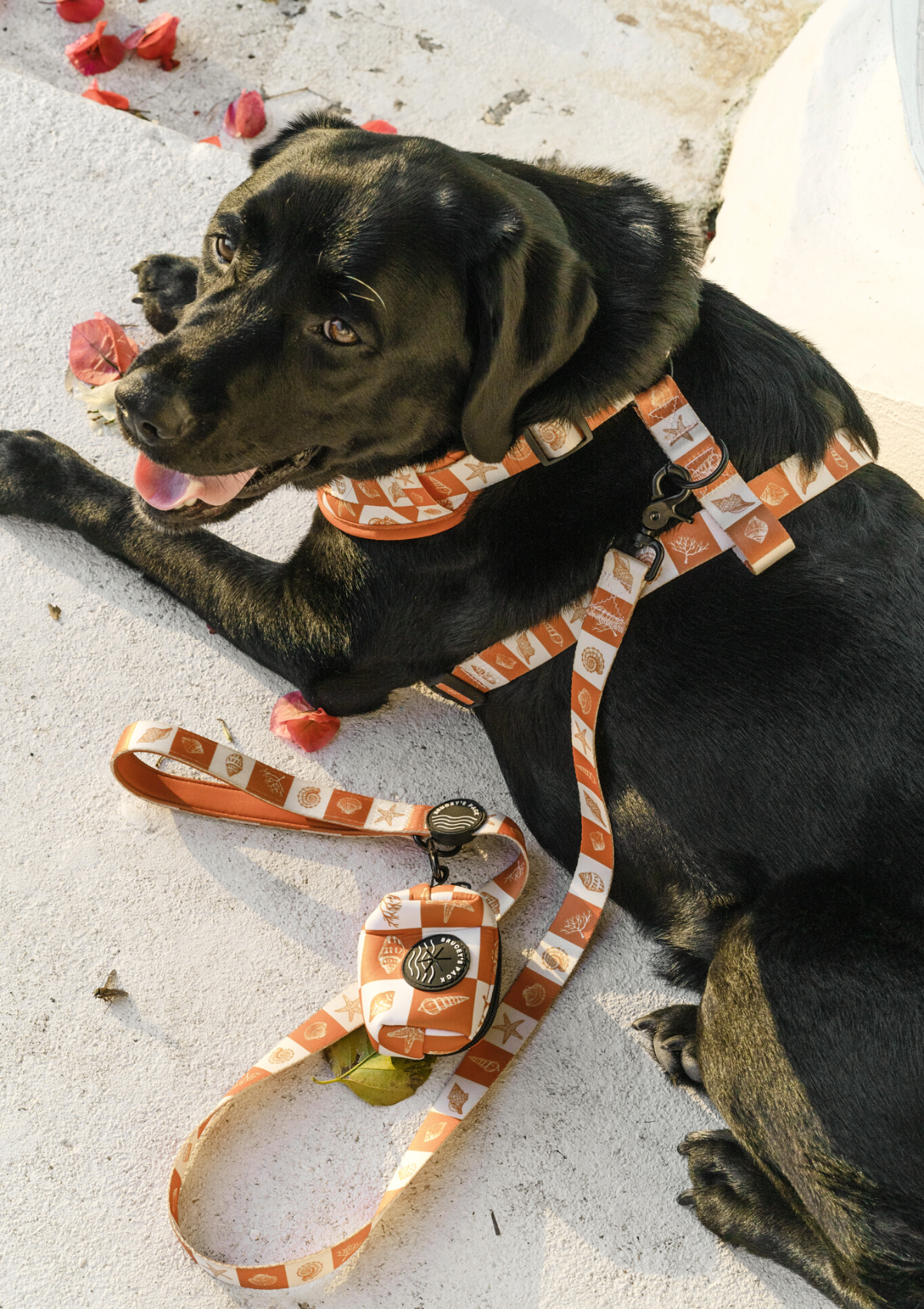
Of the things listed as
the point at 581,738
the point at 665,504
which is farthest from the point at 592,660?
the point at 665,504

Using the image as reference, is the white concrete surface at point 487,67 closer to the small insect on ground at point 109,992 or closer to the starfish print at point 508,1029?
the small insect on ground at point 109,992

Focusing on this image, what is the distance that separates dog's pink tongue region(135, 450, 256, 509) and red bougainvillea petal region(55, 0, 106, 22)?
6.85 ft

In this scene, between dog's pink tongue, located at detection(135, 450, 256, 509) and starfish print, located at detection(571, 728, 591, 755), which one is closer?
dog's pink tongue, located at detection(135, 450, 256, 509)

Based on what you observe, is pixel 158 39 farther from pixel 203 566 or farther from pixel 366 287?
pixel 366 287

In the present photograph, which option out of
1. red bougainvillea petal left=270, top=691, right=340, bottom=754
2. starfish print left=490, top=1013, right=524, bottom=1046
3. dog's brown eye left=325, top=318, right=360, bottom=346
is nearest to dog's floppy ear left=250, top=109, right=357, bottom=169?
dog's brown eye left=325, top=318, right=360, bottom=346

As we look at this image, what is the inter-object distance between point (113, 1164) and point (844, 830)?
1566mm

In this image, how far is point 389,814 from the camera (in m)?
2.17

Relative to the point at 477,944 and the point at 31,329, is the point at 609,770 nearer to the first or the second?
the point at 477,944

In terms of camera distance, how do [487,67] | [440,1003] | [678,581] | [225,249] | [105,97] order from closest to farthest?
[225,249] < [678,581] < [440,1003] < [105,97] < [487,67]

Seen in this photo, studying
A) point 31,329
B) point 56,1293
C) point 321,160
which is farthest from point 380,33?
point 56,1293

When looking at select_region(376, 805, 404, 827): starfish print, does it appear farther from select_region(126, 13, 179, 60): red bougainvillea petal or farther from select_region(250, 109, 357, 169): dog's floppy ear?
select_region(126, 13, 179, 60): red bougainvillea petal

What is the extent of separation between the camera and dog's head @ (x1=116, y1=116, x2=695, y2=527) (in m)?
1.46

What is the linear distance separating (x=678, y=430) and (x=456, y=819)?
0.95 metres

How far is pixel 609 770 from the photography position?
6.06ft
